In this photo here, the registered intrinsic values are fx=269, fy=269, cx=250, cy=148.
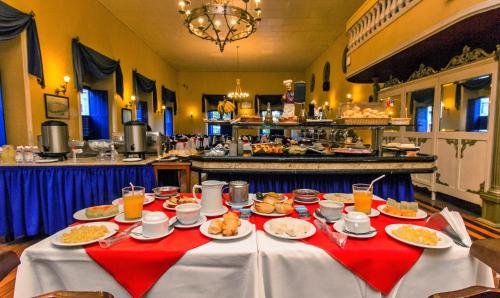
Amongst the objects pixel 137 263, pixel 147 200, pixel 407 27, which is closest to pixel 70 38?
pixel 147 200

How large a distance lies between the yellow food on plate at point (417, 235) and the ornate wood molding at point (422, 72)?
4.60 meters

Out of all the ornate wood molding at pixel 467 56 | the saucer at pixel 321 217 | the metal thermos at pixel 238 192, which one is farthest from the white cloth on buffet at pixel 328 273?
the ornate wood molding at pixel 467 56

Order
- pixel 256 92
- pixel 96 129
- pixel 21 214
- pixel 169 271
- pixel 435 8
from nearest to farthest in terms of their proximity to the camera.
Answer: pixel 169 271
pixel 21 214
pixel 435 8
pixel 96 129
pixel 256 92

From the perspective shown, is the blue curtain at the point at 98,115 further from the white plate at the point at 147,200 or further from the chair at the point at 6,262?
the chair at the point at 6,262

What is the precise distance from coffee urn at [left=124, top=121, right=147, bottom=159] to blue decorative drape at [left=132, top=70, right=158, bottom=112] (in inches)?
188

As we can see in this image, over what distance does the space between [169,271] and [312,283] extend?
48 cm

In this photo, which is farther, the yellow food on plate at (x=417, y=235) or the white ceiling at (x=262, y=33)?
the white ceiling at (x=262, y=33)

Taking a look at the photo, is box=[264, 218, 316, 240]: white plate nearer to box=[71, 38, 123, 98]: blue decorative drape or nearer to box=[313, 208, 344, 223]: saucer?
box=[313, 208, 344, 223]: saucer

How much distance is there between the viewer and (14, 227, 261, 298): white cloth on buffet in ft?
2.93

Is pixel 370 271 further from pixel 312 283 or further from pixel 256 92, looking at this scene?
pixel 256 92

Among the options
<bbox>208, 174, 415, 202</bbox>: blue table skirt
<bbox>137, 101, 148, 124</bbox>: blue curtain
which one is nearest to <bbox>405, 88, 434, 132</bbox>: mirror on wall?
<bbox>208, 174, 415, 202</bbox>: blue table skirt

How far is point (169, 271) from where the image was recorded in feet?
2.92

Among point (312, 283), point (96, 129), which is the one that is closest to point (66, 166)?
point (312, 283)

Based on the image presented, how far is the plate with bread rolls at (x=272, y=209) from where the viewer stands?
1.23 metres
